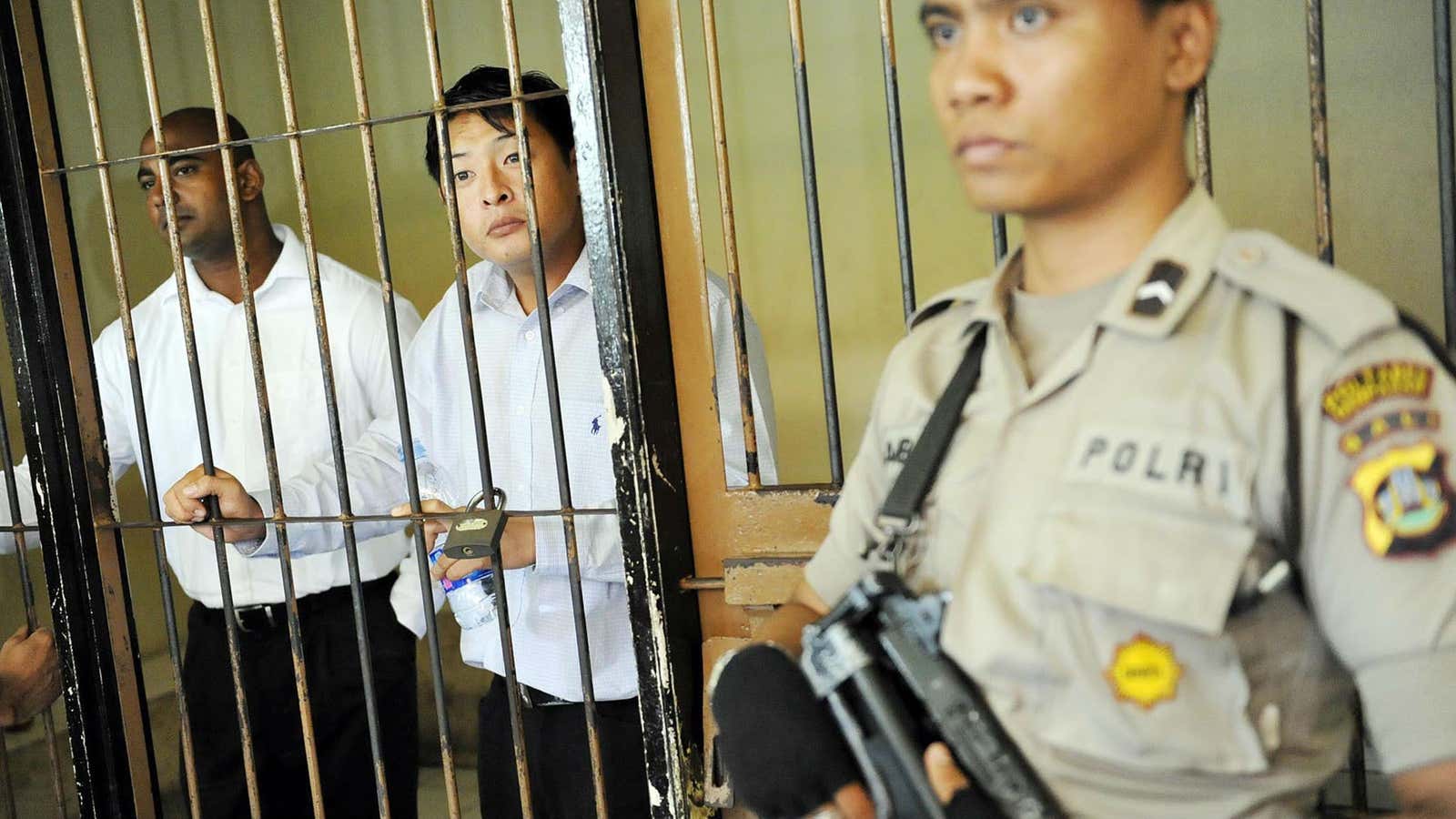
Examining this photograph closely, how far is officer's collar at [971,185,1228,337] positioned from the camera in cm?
82

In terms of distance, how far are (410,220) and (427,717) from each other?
1.59 metres

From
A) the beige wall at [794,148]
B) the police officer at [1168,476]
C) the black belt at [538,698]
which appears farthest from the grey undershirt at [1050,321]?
the beige wall at [794,148]

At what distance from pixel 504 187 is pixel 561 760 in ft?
2.72

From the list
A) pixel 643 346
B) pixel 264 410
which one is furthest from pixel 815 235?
pixel 264 410

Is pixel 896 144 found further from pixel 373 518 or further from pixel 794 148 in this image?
pixel 794 148

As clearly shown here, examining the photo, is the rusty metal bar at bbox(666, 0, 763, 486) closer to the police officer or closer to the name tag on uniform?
the police officer

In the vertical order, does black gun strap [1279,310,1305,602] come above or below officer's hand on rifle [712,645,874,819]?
above

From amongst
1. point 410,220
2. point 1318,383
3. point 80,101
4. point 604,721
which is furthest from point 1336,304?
point 80,101

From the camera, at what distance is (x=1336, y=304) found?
77 cm

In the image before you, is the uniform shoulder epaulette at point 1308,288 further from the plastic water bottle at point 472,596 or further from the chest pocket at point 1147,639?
the plastic water bottle at point 472,596

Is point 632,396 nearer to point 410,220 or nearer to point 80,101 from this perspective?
point 410,220

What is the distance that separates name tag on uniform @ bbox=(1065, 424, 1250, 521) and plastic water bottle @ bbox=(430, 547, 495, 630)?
1075mm

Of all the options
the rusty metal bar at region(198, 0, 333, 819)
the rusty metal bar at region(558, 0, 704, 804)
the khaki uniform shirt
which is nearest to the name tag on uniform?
the khaki uniform shirt

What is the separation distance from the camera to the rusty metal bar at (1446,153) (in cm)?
106
